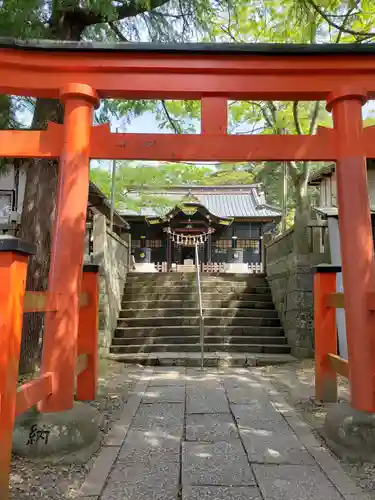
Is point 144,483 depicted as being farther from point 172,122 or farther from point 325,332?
point 172,122

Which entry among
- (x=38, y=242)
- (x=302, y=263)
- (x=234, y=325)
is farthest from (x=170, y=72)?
(x=234, y=325)

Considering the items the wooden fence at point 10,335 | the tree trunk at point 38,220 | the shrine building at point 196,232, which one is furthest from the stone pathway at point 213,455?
the shrine building at point 196,232

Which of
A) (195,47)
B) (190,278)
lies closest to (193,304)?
(190,278)

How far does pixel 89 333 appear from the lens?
14.4 ft

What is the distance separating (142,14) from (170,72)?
11.8ft

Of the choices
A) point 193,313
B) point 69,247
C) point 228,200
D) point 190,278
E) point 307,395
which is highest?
point 228,200

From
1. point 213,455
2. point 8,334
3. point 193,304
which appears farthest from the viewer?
point 193,304

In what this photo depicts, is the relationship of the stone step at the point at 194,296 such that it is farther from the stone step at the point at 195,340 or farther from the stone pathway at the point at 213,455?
the stone pathway at the point at 213,455

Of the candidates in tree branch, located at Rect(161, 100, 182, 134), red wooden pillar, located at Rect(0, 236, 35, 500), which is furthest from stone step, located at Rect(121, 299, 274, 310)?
red wooden pillar, located at Rect(0, 236, 35, 500)

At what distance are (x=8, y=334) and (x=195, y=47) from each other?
9.73 ft

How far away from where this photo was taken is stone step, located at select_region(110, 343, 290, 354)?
8.12 metres

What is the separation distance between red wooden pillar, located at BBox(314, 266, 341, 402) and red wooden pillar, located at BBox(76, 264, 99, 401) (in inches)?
97.0

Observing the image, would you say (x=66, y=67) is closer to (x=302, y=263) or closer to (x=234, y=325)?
(x=302, y=263)

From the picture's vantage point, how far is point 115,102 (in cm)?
778
